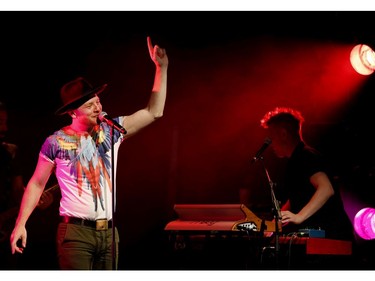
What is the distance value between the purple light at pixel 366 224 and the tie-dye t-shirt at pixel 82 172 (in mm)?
2377

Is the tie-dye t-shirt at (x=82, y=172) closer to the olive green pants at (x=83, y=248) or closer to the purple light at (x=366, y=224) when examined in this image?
the olive green pants at (x=83, y=248)

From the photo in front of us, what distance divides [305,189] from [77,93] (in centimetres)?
203

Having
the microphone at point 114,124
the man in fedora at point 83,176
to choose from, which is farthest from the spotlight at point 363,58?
the microphone at point 114,124

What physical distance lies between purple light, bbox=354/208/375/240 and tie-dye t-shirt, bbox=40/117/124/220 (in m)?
2.38

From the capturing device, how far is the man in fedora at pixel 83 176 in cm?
376

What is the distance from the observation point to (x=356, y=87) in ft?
21.0

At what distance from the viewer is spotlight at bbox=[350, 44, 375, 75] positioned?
551 cm

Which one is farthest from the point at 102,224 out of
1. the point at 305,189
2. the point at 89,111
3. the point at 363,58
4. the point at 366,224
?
the point at 363,58

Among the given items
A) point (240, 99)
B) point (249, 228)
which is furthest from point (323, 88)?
point (249, 228)

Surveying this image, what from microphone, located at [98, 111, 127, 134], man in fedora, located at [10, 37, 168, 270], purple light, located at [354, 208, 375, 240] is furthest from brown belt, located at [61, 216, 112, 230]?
purple light, located at [354, 208, 375, 240]

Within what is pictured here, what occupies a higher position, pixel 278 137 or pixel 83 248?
pixel 278 137

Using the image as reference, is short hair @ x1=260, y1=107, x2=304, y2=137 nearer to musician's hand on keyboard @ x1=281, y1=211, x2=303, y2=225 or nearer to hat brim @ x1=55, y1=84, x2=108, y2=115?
musician's hand on keyboard @ x1=281, y1=211, x2=303, y2=225

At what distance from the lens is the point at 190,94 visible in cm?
662

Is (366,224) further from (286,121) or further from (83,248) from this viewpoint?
(83,248)
